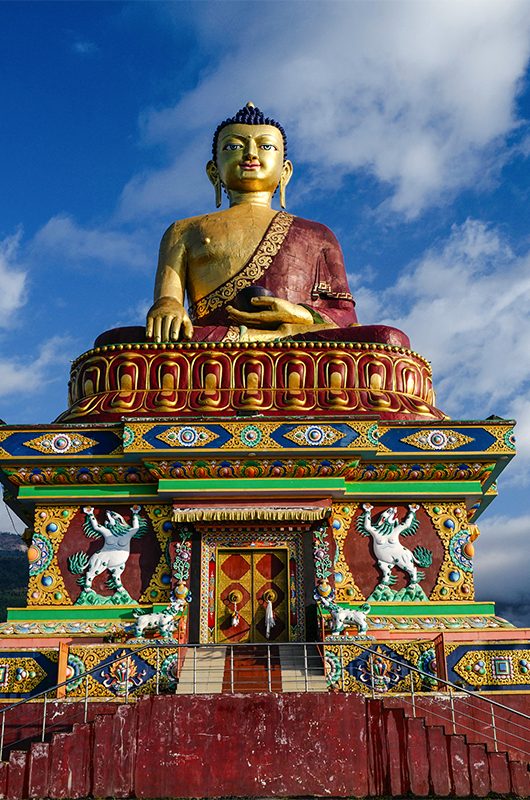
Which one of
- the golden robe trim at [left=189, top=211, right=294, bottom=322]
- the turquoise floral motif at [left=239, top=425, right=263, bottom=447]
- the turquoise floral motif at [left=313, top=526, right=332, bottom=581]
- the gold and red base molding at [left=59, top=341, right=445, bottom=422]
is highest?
the golden robe trim at [left=189, top=211, right=294, bottom=322]

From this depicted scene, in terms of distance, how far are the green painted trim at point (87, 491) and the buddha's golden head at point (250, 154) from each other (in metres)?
7.29

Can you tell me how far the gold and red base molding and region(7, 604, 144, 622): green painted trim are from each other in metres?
2.52

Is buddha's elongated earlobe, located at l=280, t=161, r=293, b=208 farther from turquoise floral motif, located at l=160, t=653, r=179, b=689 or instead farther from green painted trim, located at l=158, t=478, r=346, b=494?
turquoise floral motif, located at l=160, t=653, r=179, b=689

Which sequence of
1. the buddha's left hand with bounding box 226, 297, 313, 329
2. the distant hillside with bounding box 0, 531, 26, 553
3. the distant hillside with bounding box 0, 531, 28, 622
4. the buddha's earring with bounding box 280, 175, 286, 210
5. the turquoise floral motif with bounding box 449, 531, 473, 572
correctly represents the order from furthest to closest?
the distant hillside with bounding box 0, 531, 26, 553 → the distant hillside with bounding box 0, 531, 28, 622 → the buddha's earring with bounding box 280, 175, 286, 210 → the buddha's left hand with bounding box 226, 297, 313, 329 → the turquoise floral motif with bounding box 449, 531, 473, 572

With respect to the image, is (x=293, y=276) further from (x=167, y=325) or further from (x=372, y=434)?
(x=372, y=434)

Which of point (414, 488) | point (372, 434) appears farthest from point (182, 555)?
point (414, 488)

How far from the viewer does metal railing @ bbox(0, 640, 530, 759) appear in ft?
28.4

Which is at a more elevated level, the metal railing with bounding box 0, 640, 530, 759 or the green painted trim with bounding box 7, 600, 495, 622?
the green painted trim with bounding box 7, 600, 495, 622

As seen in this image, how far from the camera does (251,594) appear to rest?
37.3 ft

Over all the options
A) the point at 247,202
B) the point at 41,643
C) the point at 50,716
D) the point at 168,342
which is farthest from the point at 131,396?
the point at 247,202

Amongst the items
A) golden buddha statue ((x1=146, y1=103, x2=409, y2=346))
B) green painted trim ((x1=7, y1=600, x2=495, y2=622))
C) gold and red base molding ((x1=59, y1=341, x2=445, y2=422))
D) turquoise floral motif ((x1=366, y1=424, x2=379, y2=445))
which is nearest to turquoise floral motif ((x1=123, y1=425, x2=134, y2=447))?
gold and red base molding ((x1=59, y1=341, x2=445, y2=422))

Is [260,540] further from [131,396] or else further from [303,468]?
[131,396]

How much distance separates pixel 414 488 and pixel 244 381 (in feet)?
8.84

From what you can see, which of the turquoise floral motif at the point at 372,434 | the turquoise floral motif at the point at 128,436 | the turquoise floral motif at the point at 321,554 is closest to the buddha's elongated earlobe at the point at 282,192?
the turquoise floral motif at the point at 372,434
